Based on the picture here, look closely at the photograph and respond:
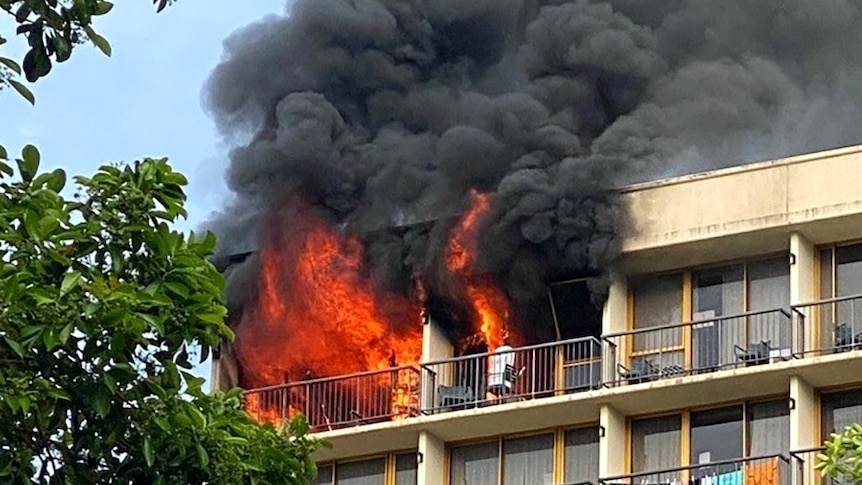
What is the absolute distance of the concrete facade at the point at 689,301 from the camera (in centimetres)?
3634

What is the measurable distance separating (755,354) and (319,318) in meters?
7.26

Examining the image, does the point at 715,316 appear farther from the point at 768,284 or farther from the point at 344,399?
the point at 344,399

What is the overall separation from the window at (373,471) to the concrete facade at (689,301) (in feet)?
0.84

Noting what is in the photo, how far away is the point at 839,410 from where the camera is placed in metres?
36.4

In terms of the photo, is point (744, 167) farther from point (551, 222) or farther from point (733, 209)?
point (551, 222)

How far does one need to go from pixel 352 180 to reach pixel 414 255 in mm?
3989

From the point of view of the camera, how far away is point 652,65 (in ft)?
150

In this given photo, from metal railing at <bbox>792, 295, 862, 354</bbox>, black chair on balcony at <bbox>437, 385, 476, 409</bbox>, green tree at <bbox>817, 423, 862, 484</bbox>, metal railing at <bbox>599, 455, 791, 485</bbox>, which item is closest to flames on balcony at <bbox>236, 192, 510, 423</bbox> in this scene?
black chair on balcony at <bbox>437, 385, 476, 409</bbox>

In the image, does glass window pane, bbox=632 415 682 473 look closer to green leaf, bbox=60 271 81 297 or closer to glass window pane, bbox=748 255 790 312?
glass window pane, bbox=748 255 790 312

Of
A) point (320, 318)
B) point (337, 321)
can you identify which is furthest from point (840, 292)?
point (320, 318)

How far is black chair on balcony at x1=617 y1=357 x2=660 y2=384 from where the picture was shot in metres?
37.6

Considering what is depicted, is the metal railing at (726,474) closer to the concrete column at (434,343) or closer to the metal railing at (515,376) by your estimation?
the metal railing at (515,376)

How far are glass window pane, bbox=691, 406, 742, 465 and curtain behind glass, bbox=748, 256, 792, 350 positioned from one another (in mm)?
1056

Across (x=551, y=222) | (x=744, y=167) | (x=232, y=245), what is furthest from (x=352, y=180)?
(x=744, y=167)
